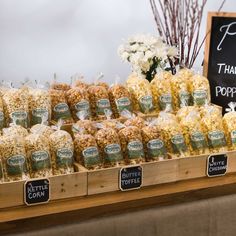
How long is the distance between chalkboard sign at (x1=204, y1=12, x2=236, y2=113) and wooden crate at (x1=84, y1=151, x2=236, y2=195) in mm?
669

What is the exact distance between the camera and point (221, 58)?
8.71ft

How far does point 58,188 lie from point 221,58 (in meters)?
1.32

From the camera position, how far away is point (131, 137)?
6.20ft

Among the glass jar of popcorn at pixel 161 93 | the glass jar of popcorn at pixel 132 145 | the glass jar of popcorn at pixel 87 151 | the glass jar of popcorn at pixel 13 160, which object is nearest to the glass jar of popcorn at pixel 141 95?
the glass jar of popcorn at pixel 161 93

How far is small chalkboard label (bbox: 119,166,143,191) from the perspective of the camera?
180 centimetres

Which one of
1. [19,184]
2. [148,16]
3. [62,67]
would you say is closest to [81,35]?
[62,67]

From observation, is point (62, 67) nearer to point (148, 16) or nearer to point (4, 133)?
point (148, 16)

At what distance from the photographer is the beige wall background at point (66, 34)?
3.91 meters

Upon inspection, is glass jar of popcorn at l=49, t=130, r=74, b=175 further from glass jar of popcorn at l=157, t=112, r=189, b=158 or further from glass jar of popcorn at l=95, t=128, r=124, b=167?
glass jar of popcorn at l=157, t=112, r=189, b=158

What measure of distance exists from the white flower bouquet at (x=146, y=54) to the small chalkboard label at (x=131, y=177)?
0.87 metres

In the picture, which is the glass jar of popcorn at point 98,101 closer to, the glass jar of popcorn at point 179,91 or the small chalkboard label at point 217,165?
the glass jar of popcorn at point 179,91

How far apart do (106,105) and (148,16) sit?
2.35 meters

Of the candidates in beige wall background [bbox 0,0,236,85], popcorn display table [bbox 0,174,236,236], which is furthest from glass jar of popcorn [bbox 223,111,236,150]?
beige wall background [bbox 0,0,236,85]

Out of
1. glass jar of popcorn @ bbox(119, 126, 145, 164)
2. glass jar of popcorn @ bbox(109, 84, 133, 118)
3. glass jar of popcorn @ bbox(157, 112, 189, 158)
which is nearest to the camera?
glass jar of popcorn @ bbox(119, 126, 145, 164)
